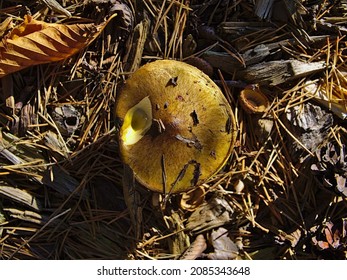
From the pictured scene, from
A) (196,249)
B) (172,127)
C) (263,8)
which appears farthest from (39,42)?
(196,249)

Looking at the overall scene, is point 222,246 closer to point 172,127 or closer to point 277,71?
point 172,127

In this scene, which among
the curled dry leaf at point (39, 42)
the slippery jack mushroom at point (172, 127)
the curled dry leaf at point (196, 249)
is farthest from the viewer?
the curled dry leaf at point (196, 249)

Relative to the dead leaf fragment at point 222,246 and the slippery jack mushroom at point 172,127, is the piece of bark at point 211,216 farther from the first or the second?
the slippery jack mushroom at point 172,127

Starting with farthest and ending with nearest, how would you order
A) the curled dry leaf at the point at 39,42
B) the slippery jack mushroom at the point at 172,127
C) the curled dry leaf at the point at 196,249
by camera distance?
1. the curled dry leaf at the point at 196,249
2. the curled dry leaf at the point at 39,42
3. the slippery jack mushroom at the point at 172,127

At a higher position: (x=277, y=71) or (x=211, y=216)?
(x=277, y=71)

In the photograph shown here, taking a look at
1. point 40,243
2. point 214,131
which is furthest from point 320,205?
point 40,243

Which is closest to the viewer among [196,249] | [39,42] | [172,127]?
[172,127]

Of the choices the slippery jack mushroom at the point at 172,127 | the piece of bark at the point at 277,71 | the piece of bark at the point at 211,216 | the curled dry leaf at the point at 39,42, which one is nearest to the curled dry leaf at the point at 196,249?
the piece of bark at the point at 211,216

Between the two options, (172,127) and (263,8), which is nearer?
(172,127)

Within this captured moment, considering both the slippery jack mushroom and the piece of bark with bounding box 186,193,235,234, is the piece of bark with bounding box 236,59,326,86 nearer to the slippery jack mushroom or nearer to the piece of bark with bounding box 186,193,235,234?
the slippery jack mushroom
